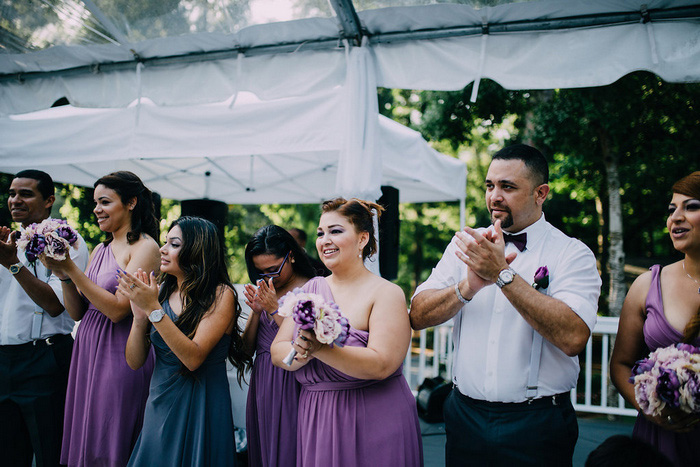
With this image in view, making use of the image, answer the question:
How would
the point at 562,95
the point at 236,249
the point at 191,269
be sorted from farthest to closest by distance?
the point at 236,249
the point at 562,95
the point at 191,269

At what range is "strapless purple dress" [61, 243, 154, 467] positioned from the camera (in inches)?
114

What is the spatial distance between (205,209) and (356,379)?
614 cm

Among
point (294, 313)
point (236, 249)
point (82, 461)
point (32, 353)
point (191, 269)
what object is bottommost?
point (82, 461)

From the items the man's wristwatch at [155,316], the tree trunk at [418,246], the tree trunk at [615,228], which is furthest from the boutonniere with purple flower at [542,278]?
the tree trunk at [418,246]

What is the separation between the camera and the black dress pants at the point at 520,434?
2139 mm

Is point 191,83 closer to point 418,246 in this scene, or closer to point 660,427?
point 660,427

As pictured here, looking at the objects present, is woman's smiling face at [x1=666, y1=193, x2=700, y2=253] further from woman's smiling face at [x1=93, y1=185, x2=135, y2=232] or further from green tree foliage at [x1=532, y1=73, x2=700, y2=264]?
green tree foliage at [x1=532, y1=73, x2=700, y2=264]

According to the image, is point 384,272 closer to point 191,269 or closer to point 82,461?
point 191,269

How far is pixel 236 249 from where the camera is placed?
55.8 ft

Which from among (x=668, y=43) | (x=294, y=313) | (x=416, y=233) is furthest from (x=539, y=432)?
(x=416, y=233)

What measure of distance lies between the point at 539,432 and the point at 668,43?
248cm

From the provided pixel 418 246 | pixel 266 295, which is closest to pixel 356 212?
pixel 266 295

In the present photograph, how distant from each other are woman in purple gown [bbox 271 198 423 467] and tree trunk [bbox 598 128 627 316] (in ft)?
23.1

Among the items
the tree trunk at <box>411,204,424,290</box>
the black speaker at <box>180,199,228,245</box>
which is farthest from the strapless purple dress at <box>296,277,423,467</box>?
the tree trunk at <box>411,204,424,290</box>
